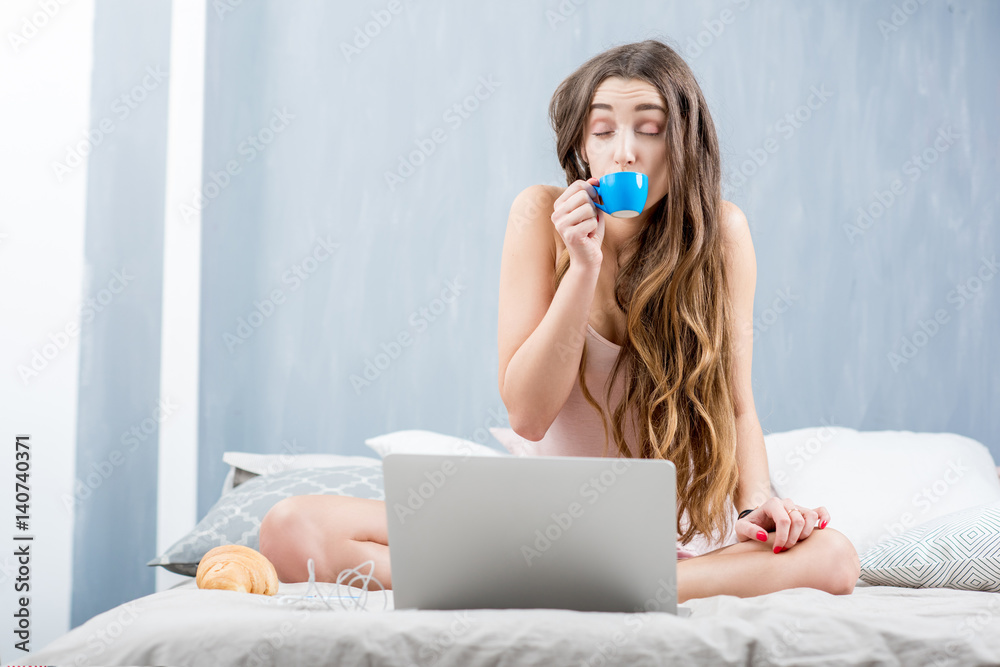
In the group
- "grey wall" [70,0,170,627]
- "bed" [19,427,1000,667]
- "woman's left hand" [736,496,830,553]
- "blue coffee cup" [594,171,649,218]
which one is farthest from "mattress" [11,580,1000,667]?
"grey wall" [70,0,170,627]

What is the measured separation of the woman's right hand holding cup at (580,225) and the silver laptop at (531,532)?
1.85 ft

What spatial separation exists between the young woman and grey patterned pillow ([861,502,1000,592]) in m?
0.25

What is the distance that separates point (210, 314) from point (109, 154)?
2.02 ft

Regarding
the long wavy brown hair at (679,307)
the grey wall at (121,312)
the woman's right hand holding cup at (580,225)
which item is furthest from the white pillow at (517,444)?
the grey wall at (121,312)

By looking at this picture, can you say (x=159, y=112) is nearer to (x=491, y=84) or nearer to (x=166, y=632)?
(x=491, y=84)

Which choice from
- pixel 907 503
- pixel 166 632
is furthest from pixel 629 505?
pixel 907 503

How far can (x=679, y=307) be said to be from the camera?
4.70 feet

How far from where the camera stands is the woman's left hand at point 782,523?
41.1 inches

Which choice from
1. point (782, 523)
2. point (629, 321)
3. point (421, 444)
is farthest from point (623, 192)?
point (421, 444)

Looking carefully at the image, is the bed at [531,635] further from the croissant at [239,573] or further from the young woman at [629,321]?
the young woman at [629,321]

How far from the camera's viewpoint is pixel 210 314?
2555 millimetres

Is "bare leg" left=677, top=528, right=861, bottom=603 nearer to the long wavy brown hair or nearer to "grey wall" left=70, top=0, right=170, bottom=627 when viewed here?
the long wavy brown hair

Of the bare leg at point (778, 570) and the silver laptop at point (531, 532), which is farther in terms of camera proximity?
the bare leg at point (778, 570)

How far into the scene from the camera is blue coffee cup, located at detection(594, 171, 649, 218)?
48.7 inches
